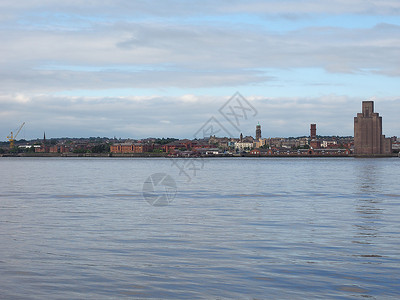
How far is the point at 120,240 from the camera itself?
588 inches

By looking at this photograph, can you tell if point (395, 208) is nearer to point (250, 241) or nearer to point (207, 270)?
point (250, 241)

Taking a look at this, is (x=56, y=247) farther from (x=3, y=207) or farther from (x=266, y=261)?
(x=3, y=207)

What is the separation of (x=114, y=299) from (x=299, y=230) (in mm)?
8661

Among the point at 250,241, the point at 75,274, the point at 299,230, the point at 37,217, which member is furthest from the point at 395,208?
the point at 75,274

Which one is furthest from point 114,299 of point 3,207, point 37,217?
point 3,207

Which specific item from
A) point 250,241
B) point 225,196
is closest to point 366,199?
point 225,196

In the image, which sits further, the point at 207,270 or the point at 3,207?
the point at 3,207

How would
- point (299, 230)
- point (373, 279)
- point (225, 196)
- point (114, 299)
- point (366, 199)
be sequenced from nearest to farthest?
Result: point (114, 299)
point (373, 279)
point (299, 230)
point (366, 199)
point (225, 196)

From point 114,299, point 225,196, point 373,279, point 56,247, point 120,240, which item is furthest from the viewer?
point 225,196

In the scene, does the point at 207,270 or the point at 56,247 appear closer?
the point at 207,270

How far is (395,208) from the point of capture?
2359 centimetres

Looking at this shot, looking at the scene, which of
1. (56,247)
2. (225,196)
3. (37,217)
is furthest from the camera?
(225,196)

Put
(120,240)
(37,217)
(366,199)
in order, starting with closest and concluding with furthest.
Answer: (120,240) → (37,217) → (366,199)

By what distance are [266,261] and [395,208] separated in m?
13.5
